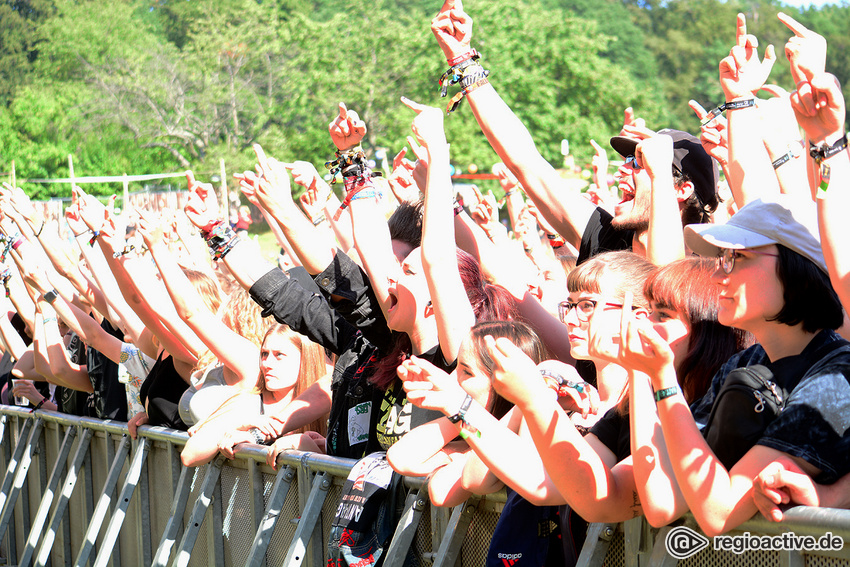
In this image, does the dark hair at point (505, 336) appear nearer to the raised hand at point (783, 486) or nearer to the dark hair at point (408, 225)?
the dark hair at point (408, 225)

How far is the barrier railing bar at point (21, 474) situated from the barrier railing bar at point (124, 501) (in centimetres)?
183

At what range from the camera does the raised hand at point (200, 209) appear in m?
4.29

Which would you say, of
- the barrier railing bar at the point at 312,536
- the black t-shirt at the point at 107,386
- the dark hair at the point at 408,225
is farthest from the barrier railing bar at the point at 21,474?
the dark hair at the point at 408,225

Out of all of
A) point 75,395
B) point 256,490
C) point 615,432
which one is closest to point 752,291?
point 615,432

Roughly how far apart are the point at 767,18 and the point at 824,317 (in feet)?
288

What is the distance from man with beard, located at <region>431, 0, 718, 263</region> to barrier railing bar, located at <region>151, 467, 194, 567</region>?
235 cm

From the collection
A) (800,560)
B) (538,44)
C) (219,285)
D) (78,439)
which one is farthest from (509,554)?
(538,44)

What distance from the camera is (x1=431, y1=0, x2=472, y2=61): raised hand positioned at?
11.5 ft

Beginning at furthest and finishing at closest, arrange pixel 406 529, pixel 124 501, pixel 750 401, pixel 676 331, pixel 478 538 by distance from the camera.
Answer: pixel 124 501 < pixel 406 529 < pixel 478 538 < pixel 676 331 < pixel 750 401

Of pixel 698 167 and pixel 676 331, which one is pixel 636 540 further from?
pixel 698 167

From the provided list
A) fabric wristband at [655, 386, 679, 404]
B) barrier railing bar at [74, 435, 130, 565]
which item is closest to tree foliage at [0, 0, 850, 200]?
barrier railing bar at [74, 435, 130, 565]

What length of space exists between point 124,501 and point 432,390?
11.1ft

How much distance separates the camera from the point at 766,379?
2.20m

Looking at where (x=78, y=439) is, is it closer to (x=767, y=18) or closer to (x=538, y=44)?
(x=538, y=44)
